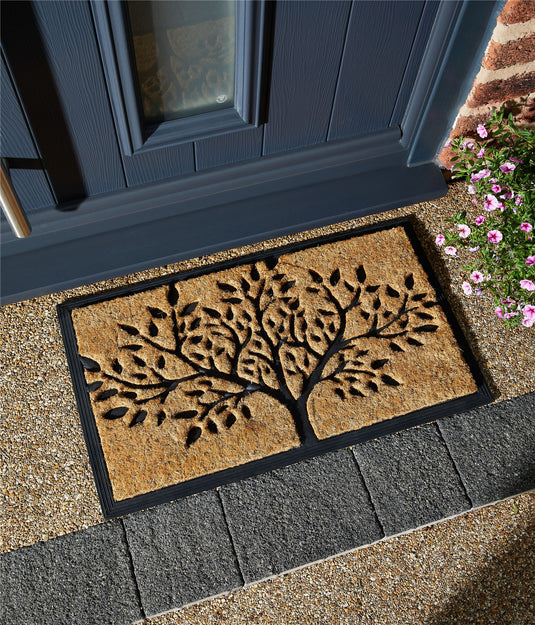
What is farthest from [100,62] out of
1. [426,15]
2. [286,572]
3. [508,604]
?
[508,604]

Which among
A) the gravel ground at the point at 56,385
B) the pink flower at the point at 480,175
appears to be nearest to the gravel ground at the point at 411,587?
the gravel ground at the point at 56,385

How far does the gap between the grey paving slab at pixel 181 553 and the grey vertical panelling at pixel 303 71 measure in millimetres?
1166

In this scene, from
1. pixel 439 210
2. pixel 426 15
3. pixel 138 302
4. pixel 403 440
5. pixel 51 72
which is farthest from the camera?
pixel 439 210

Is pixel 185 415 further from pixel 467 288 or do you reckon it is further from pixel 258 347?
pixel 467 288

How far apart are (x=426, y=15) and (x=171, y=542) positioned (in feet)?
5.54

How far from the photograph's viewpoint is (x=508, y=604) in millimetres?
1842

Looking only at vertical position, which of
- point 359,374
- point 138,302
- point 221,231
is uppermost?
point 221,231

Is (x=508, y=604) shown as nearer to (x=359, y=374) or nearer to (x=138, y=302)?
(x=359, y=374)

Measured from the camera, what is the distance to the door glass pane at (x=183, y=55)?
162 cm

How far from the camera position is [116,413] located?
2.00 metres

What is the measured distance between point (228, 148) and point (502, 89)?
0.90m

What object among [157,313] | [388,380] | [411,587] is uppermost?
[157,313]

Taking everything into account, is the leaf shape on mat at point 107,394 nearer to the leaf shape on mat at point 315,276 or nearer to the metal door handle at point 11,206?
the metal door handle at point 11,206

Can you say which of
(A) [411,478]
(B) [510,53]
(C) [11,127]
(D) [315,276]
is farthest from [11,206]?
(B) [510,53]
